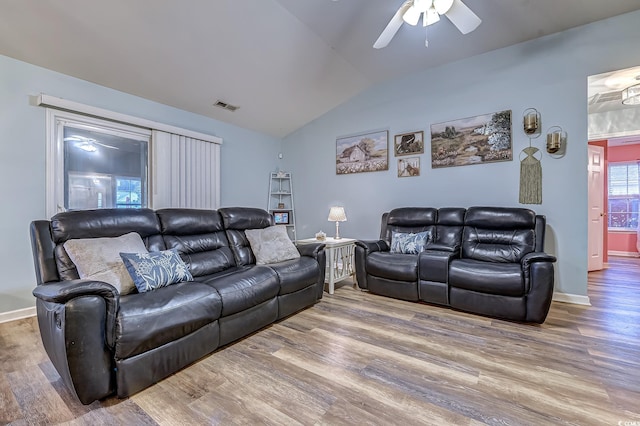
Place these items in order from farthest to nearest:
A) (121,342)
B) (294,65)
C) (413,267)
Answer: (294,65) < (413,267) < (121,342)

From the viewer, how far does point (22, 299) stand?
9.34 ft

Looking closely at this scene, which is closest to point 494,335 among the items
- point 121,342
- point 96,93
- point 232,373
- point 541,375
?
→ point 541,375

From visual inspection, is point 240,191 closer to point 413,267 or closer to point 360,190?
point 360,190

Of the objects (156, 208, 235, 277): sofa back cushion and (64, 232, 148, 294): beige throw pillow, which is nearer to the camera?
(64, 232, 148, 294): beige throw pillow

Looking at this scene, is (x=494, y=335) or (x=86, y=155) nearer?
(x=494, y=335)

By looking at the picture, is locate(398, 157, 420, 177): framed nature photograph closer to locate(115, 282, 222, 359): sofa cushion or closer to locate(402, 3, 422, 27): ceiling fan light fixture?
locate(402, 3, 422, 27): ceiling fan light fixture

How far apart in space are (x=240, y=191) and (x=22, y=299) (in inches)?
116

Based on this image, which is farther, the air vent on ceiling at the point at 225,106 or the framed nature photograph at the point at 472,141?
the air vent on ceiling at the point at 225,106

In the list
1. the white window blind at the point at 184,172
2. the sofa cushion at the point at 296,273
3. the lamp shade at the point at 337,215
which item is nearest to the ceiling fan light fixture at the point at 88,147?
the white window blind at the point at 184,172

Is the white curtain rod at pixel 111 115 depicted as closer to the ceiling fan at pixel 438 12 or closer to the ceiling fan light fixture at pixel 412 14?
the ceiling fan at pixel 438 12

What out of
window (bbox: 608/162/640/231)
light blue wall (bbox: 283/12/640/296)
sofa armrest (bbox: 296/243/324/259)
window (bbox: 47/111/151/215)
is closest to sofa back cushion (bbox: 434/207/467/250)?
light blue wall (bbox: 283/12/640/296)

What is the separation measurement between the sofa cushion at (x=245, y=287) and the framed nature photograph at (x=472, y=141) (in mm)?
2939

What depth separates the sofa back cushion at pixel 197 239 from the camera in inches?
105

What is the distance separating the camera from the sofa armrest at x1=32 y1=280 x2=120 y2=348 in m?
1.46
